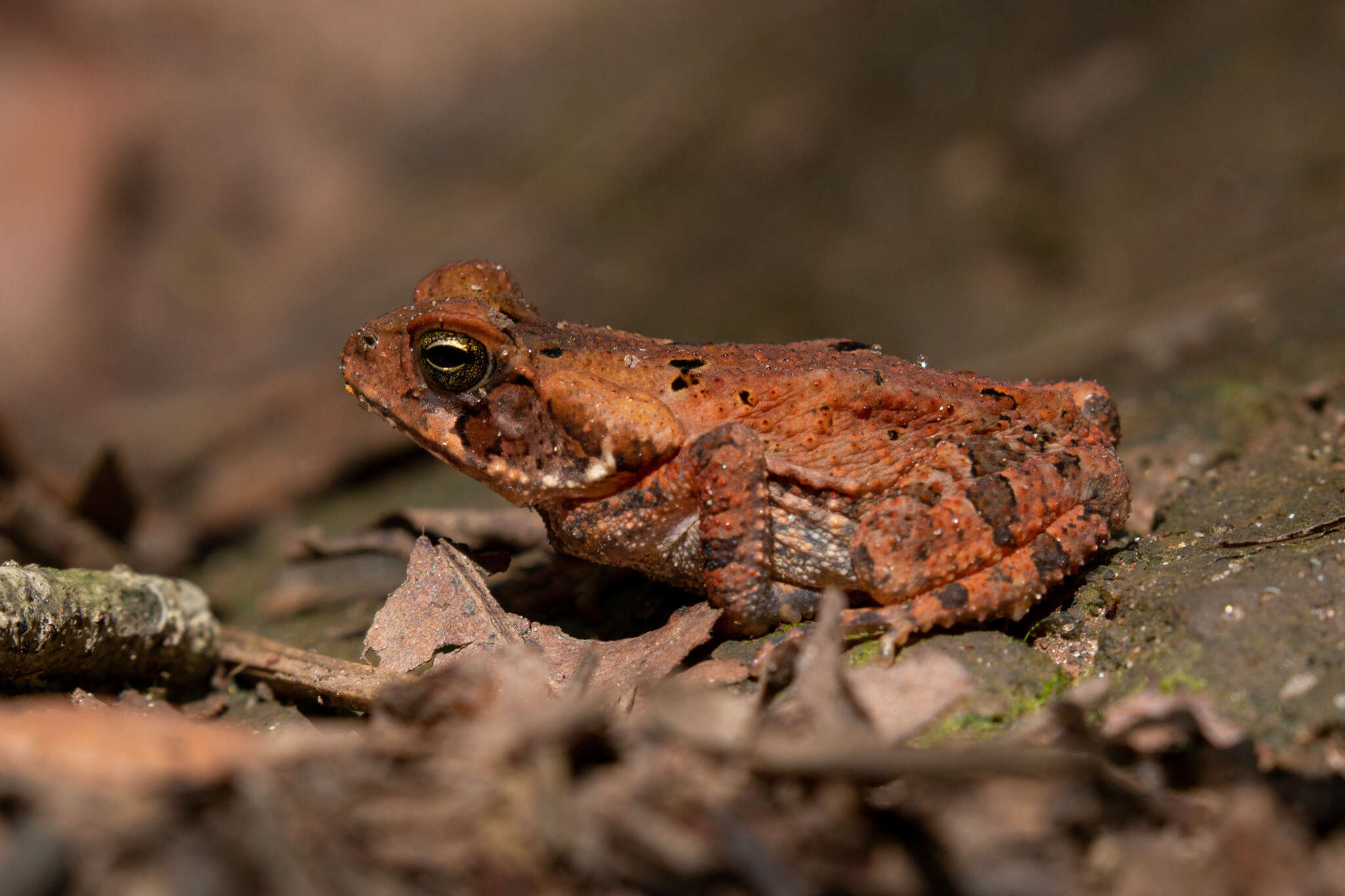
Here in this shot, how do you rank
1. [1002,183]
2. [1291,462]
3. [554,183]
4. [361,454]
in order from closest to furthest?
[1291,462]
[361,454]
[1002,183]
[554,183]

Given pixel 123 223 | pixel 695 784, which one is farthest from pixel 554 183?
pixel 695 784

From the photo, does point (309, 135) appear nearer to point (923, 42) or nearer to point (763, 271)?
point (763, 271)

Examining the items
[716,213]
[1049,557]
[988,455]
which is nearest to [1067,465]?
[988,455]

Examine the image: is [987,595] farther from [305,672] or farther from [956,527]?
[305,672]

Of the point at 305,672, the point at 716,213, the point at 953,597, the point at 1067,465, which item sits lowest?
the point at 305,672

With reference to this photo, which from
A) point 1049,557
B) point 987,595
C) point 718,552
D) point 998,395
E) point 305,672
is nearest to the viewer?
point 987,595

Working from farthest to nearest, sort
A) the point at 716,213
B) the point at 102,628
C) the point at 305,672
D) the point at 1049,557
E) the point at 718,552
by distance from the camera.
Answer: the point at 716,213 → the point at 305,672 → the point at 102,628 → the point at 718,552 → the point at 1049,557

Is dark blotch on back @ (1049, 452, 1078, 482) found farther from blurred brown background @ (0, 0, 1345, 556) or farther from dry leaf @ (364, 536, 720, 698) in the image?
blurred brown background @ (0, 0, 1345, 556)
